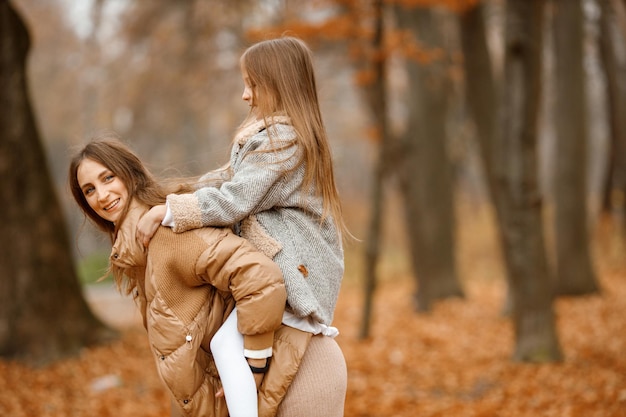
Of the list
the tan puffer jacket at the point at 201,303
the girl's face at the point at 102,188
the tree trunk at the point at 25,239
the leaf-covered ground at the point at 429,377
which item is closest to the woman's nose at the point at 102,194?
the girl's face at the point at 102,188

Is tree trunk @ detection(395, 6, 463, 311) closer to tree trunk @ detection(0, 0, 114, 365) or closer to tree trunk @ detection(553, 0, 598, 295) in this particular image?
tree trunk @ detection(553, 0, 598, 295)

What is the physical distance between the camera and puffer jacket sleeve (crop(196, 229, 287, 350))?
7.84 ft

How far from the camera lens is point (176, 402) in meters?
2.59

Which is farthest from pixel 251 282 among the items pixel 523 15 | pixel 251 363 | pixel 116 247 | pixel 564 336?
pixel 564 336

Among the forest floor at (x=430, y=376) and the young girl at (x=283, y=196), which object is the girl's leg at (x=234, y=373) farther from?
the forest floor at (x=430, y=376)

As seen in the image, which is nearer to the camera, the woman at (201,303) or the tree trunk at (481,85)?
the woman at (201,303)

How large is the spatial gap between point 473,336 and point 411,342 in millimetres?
873

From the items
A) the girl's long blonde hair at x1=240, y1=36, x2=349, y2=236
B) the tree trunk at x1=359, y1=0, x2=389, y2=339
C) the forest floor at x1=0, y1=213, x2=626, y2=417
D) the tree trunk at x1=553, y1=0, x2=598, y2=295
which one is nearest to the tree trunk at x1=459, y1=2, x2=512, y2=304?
the tree trunk at x1=359, y1=0, x2=389, y2=339

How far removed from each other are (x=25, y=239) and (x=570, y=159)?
8666 mm

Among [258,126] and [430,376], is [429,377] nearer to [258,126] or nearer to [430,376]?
[430,376]

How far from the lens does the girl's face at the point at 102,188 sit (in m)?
2.65

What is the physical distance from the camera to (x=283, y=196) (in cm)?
258

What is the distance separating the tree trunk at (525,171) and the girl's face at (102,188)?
485 centimetres

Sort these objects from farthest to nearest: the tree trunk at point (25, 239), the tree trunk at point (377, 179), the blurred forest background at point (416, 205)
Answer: the tree trunk at point (377, 179) < the tree trunk at point (25, 239) < the blurred forest background at point (416, 205)
